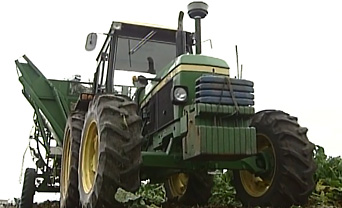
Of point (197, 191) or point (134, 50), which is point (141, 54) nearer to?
point (134, 50)

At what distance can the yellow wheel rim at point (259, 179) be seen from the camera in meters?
5.88

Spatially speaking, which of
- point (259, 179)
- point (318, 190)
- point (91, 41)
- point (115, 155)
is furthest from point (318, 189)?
point (91, 41)

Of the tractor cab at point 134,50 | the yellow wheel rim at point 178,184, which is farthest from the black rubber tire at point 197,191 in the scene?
the tractor cab at point 134,50

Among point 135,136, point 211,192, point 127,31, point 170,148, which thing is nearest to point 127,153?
point 135,136

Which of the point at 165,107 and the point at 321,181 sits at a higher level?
the point at 165,107

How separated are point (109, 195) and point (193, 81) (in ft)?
5.32

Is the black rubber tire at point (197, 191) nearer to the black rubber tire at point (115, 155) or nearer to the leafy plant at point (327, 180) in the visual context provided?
the leafy plant at point (327, 180)

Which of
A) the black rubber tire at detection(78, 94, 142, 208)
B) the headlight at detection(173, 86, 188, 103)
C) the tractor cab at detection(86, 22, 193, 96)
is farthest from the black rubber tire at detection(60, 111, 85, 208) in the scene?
the headlight at detection(173, 86, 188, 103)

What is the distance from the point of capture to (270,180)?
5.84 m

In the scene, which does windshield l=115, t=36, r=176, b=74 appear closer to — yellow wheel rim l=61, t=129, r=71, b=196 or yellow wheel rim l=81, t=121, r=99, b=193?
yellow wheel rim l=61, t=129, r=71, b=196

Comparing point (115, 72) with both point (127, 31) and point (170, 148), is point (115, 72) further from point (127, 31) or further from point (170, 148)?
point (170, 148)

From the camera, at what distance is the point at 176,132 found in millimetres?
5395

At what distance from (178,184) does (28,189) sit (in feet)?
8.14

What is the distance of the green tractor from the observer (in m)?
4.84
